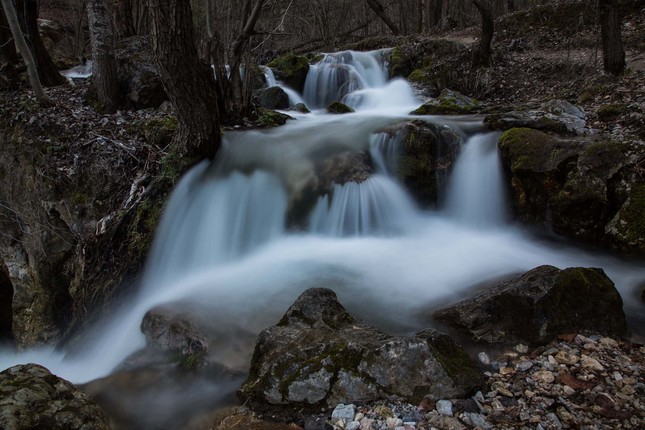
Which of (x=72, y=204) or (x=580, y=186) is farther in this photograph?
(x=72, y=204)

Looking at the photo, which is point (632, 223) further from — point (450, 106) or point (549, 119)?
point (450, 106)

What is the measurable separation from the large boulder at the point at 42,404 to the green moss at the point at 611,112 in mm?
7469

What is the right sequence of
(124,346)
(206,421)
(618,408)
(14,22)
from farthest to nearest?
1. (14,22)
2. (124,346)
3. (206,421)
4. (618,408)

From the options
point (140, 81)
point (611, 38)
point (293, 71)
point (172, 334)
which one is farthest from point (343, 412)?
point (293, 71)

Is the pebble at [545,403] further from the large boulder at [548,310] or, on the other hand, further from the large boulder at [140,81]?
the large boulder at [140,81]

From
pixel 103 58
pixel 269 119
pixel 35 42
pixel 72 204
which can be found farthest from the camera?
pixel 35 42

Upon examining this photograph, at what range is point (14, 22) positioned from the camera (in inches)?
287

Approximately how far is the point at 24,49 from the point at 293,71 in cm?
780

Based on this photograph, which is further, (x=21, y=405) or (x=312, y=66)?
(x=312, y=66)

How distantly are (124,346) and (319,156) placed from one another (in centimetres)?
413

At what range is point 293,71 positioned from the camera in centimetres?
1348

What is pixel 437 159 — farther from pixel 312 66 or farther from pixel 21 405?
pixel 312 66

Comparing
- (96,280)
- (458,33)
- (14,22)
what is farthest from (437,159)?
(458,33)

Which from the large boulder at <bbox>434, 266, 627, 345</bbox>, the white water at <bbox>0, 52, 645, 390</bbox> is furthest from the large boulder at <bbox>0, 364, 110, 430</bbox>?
the large boulder at <bbox>434, 266, 627, 345</bbox>
